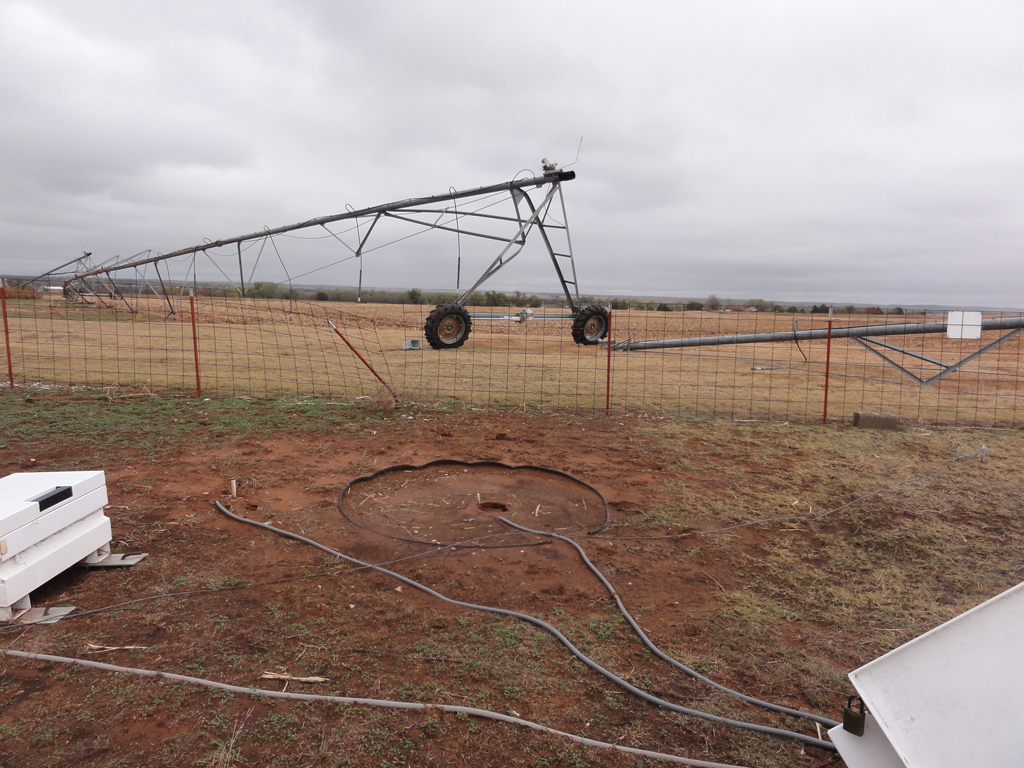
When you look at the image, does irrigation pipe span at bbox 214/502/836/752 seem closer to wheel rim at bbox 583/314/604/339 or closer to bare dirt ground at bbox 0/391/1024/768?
bare dirt ground at bbox 0/391/1024/768

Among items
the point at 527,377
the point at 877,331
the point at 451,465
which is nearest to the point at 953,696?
the point at 451,465

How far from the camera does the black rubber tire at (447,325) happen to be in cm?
799

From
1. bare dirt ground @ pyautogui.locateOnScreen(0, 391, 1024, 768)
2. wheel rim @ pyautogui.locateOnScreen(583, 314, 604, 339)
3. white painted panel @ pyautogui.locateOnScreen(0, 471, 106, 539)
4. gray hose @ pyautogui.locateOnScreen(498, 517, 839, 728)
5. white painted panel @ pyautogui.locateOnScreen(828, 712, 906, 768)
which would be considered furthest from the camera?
wheel rim @ pyautogui.locateOnScreen(583, 314, 604, 339)

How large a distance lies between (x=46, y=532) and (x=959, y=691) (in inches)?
186

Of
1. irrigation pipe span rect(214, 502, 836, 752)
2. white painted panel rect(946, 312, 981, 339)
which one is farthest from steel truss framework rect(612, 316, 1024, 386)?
irrigation pipe span rect(214, 502, 836, 752)

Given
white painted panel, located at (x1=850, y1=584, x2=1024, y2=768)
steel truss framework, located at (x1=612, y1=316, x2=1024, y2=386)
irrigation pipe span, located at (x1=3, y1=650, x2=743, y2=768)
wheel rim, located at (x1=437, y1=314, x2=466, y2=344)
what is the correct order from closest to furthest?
white painted panel, located at (x1=850, y1=584, x2=1024, y2=768) → irrigation pipe span, located at (x1=3, y1=650, x2=743, y2=768) → wheel rim, located at (x1=437, y1=314, x2=466, y2=344) → steel truss framework, located at (x1=612, y1=316, x2=1024, y2=386)

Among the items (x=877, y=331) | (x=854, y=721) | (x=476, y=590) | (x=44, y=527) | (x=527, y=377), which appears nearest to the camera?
(x=854, y=721)

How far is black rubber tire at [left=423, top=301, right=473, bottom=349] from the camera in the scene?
799 centimetres

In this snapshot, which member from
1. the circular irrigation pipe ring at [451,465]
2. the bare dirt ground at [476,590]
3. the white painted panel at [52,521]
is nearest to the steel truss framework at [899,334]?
the bare dirt ground at [476,590]

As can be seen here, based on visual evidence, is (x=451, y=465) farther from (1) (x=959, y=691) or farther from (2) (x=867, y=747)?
(1) (x=959, y=691)

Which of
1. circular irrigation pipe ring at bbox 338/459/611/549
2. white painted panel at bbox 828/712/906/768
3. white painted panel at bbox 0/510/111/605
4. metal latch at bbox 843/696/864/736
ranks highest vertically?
metal latch at bbox 843/696/864/736

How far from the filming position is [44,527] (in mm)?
3619

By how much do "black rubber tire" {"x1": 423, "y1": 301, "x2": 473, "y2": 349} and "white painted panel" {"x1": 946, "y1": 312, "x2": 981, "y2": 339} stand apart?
7.91m

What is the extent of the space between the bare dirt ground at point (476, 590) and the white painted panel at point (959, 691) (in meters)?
1.07
